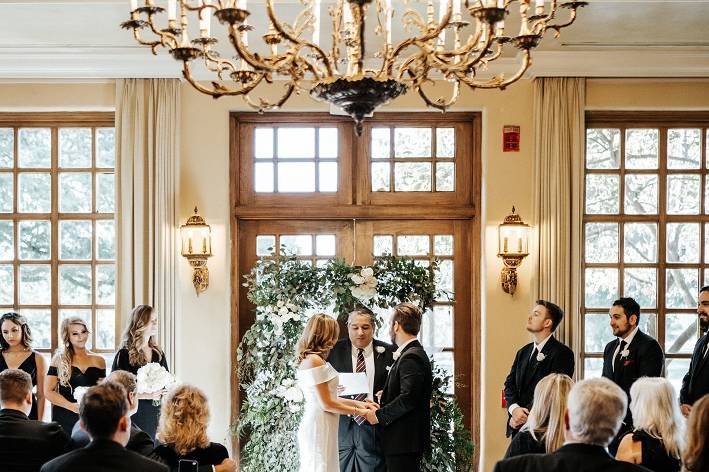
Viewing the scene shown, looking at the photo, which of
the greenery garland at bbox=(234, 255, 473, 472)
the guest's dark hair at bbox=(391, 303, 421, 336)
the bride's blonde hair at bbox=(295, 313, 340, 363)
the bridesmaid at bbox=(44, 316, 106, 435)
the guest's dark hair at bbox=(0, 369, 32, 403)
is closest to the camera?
the guest's dark hair at bbox=(0, 369, 32, 403)

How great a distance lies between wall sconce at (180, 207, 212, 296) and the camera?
680cm

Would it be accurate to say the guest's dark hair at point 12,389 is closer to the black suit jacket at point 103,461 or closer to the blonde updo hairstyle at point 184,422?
the blonde updo hairstyle at point 184,422

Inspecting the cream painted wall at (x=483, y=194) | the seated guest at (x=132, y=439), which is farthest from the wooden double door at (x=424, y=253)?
the seated guest at (x=132, y=439)

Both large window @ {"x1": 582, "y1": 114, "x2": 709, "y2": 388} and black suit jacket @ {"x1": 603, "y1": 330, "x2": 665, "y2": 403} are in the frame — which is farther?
large window @ {"x1": 582, "y1": 114, "x2": 709, "y2": 388}

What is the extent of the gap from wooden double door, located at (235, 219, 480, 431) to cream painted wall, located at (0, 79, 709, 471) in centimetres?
21

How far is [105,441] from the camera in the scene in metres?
3.04

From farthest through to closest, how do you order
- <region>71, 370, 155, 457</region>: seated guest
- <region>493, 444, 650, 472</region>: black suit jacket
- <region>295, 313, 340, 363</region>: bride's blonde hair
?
<region>295, 313, 340, 363</region>: bride's blonde hair, <region>71, 370, 155, 457</region>: seated guest, <region>493, 444, 650, 472</region>: black suit jacket

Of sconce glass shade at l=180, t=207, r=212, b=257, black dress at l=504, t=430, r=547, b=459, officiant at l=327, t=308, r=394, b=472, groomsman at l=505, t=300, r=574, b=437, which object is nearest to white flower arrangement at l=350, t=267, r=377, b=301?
officiant at l=327, t=308, r=394, b=472

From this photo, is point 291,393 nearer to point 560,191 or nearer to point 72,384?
point 72,384

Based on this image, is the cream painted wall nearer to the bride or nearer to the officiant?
the officiant

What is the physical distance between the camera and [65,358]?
5785 millimetres

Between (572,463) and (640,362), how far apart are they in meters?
3.24

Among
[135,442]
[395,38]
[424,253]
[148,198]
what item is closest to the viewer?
[135,442]

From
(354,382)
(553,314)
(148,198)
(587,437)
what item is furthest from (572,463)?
(148,198)
